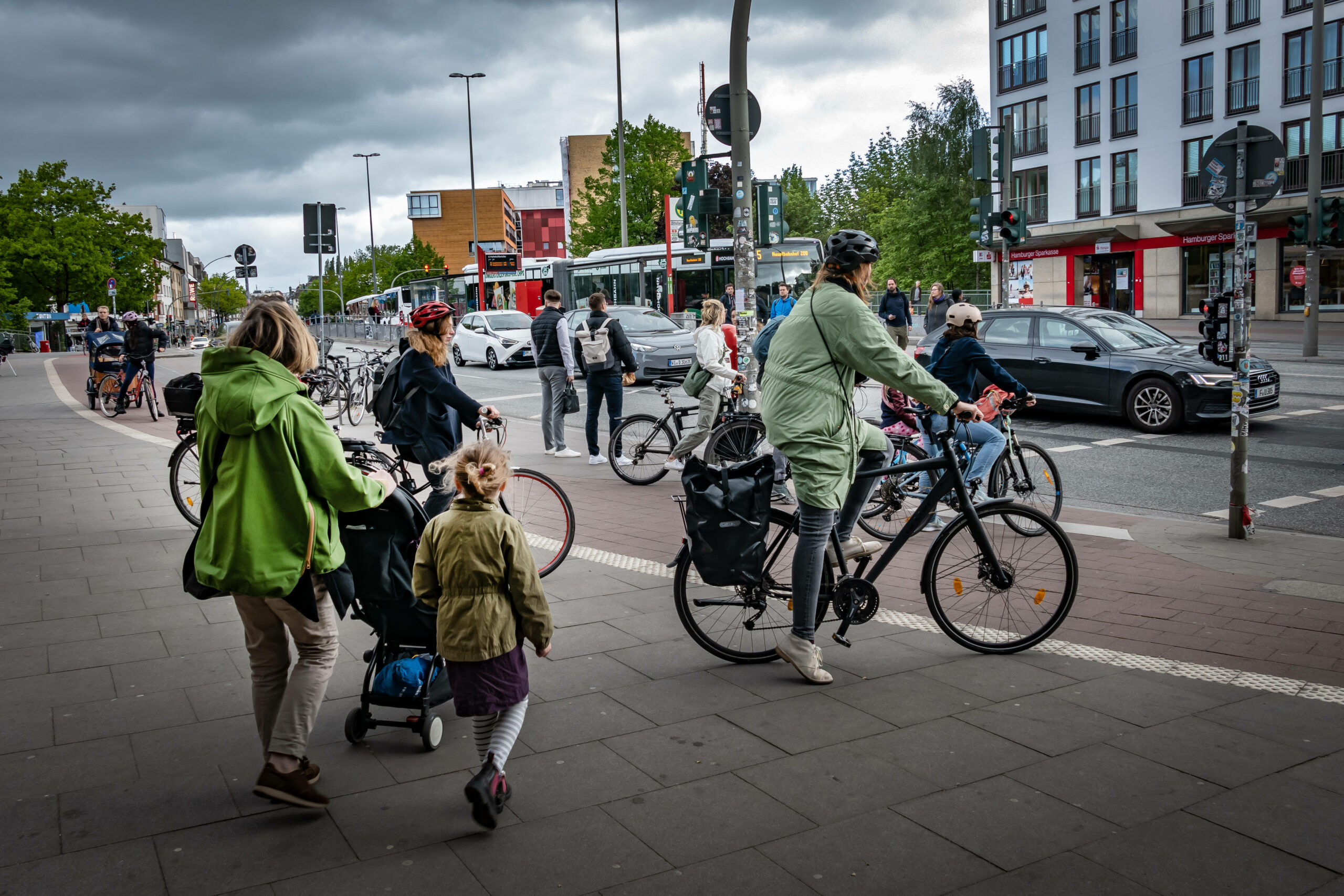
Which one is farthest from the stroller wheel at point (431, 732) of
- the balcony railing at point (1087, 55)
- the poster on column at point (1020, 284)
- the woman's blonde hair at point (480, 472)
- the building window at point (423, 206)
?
the building window at point (423, 206)

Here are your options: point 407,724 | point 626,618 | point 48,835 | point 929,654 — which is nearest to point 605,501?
point 626,618

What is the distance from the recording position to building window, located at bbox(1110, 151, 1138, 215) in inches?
1682

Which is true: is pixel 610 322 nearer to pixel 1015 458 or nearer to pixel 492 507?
pixel 1015 458

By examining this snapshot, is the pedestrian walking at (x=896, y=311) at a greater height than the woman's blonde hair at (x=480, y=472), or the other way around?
the pedestrian walking at (x=896, y=311)

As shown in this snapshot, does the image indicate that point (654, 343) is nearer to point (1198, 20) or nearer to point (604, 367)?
point (604, 367)

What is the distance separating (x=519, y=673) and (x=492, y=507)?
531 mm

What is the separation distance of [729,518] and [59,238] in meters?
62.3

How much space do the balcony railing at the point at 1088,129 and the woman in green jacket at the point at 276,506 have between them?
152 ft

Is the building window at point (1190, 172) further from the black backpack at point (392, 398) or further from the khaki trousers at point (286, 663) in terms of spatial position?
the khaki trousers at point (286, 663)

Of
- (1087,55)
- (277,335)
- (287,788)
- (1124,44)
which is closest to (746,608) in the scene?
(287,788)

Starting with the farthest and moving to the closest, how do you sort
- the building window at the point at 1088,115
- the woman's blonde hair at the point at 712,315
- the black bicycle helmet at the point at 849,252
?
the building window at the point at 1088,115 < the woman's blonde hair at the point at 712,315 < the black bicycle helmet at the point at 849,252

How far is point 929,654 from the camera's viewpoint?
4883 millimetres

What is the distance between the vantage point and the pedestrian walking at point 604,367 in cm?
1162

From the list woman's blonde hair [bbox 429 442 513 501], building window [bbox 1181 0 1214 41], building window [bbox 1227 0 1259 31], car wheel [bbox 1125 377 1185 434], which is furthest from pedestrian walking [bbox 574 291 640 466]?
building window [bbox 1181 0 1214 41]
